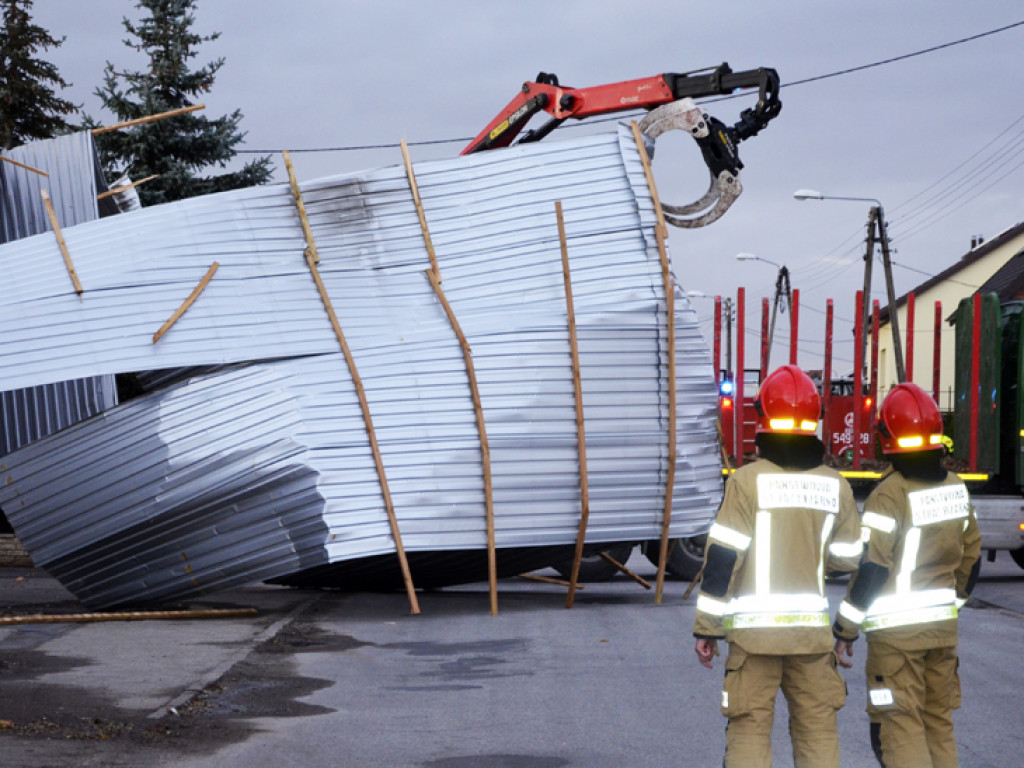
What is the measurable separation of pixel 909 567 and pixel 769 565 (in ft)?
2.56

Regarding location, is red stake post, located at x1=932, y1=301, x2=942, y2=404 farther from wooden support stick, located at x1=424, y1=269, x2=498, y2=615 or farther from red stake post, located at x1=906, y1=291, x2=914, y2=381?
wooden support stick, located at x1=424, y1=269, x2=498, y2=615

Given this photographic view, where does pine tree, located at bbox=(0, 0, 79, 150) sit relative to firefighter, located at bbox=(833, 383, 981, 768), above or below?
above

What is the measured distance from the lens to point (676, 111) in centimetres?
1441

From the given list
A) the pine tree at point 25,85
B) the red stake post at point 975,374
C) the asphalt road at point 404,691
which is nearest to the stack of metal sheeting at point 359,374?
the asphalt road at point 404,691

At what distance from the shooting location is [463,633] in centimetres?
1209

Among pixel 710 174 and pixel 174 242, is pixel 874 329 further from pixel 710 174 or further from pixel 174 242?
pixel 174 242

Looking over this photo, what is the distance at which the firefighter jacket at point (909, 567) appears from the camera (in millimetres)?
5383

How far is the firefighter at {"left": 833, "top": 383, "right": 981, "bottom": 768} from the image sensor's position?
5352mm

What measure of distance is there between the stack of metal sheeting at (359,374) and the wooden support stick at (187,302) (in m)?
0.08

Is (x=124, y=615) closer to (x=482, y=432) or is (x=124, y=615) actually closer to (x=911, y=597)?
(x=482, y=432)

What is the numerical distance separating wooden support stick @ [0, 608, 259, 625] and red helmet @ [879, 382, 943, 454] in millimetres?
8682

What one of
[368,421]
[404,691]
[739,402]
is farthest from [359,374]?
[739,402]

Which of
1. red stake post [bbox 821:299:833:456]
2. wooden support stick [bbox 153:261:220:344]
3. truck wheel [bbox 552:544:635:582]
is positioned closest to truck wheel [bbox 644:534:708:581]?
truck wheel [bbox 552:544:635:582]

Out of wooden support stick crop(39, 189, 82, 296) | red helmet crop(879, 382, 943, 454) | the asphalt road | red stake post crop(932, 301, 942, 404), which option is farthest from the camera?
red stake post crop(932, 301, 942, 404)
